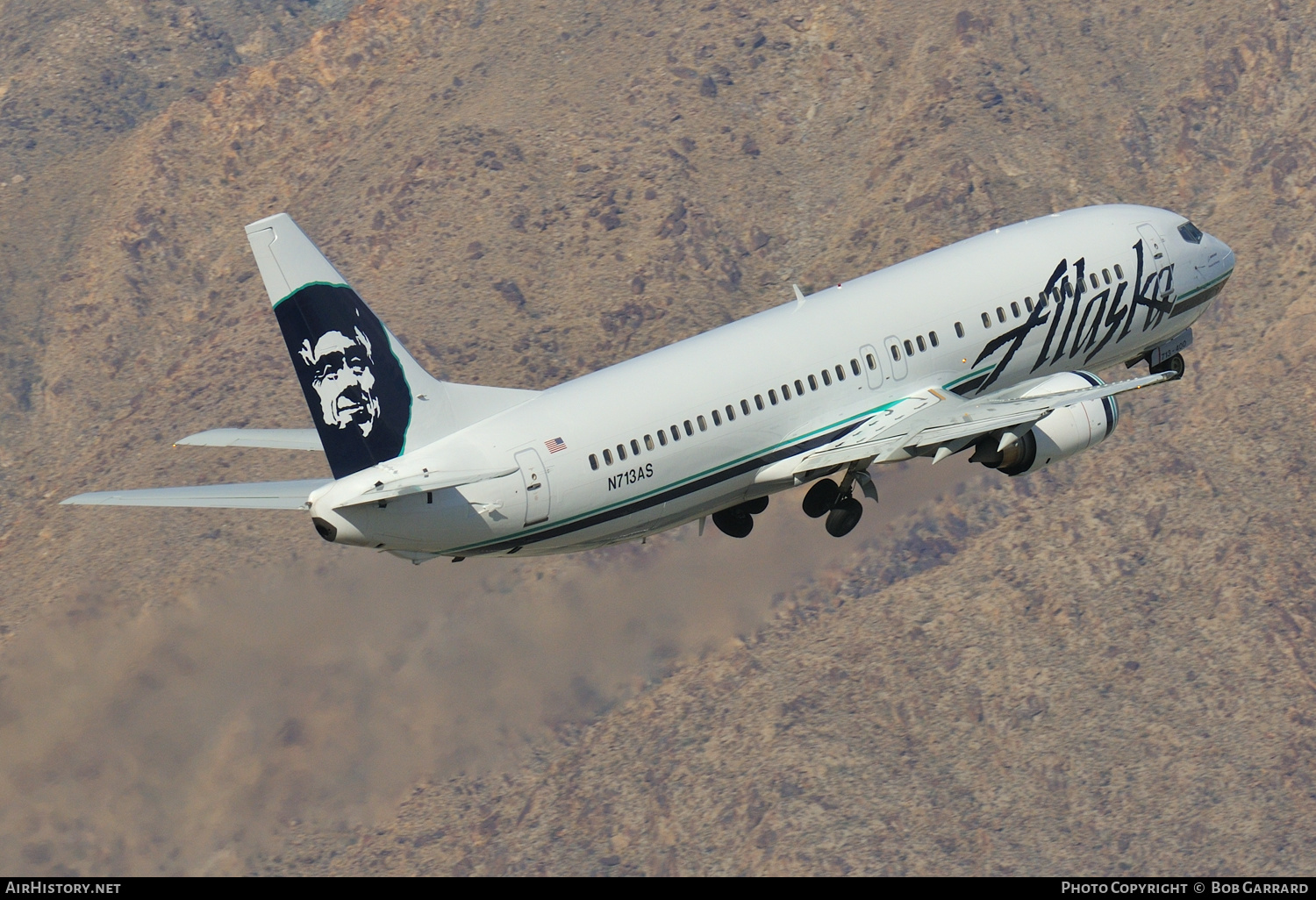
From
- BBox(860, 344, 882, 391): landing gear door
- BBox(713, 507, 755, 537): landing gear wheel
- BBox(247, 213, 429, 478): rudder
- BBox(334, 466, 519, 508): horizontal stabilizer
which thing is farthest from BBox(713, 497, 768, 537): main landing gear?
BBox(247, 213, 429, 478): rudder

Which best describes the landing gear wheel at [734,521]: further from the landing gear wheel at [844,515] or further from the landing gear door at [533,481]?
the landing gear door at [533,481]

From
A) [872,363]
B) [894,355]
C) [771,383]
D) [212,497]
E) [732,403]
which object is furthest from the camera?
[894,355]

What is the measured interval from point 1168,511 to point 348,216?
65.5 m

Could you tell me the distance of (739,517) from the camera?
5853cm

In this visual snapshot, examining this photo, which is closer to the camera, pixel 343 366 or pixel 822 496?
pixel 343 366

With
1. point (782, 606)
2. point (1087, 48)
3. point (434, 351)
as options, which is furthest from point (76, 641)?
point (1087, 48)

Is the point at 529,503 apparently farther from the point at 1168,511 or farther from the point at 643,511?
the point at 1168,511

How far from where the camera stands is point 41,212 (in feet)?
577

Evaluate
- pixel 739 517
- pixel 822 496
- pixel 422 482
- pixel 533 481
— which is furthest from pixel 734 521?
pixel 422 482

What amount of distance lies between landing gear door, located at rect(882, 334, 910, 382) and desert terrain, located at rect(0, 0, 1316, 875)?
54940mm

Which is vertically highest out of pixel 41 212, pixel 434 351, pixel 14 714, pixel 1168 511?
pixel 41 212

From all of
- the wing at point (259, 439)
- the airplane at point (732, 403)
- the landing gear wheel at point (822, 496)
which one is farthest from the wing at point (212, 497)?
the landing gear wheel at point (822, 496)

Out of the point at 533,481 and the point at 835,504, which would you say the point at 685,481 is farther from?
the point at 835,504

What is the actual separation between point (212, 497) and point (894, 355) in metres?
19.1
